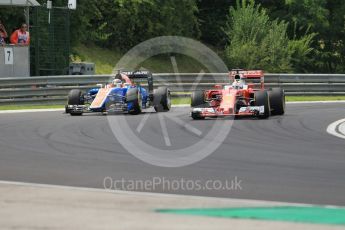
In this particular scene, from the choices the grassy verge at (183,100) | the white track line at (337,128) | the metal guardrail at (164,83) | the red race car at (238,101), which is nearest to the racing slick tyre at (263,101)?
the red race car at (238,101)

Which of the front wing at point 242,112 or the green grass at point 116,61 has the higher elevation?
the green grass at point 116,61

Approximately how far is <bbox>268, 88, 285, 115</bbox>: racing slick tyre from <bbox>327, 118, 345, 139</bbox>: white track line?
1.56 meters

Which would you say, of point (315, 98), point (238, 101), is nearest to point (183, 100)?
point (315, 98)

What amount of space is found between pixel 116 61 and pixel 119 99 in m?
20.8

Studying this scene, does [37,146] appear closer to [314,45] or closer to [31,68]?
[31,68]

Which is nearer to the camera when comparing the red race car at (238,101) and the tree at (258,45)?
the red race car at (238,101)

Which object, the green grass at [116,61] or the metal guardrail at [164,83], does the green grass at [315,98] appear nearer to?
the metal guardrail at [164,83]

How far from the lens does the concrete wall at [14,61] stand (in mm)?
25797

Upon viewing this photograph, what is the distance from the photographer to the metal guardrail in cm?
2392

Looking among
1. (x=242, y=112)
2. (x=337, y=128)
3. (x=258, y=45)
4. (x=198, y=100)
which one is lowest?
(x=337, y=128)

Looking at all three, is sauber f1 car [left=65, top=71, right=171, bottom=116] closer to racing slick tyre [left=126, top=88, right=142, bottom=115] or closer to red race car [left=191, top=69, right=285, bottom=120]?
racing slick tyre [left=126, top=88, right=142, bottom=115]

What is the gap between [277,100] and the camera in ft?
63.0

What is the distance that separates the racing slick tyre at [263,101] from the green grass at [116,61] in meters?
20.1

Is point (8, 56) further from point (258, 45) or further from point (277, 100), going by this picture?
point (258, 45)
